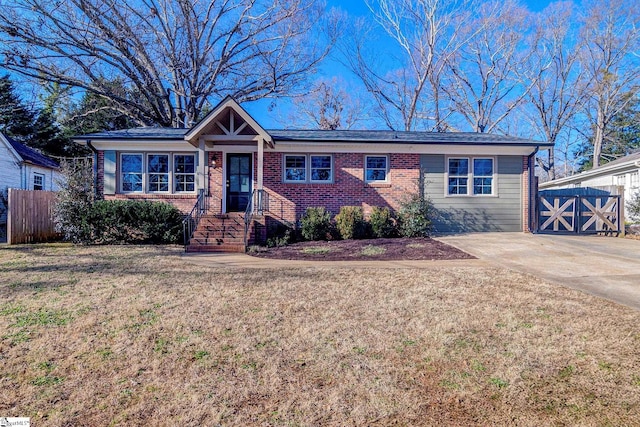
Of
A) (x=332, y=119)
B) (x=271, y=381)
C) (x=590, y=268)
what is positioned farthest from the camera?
(x=332, y=119)

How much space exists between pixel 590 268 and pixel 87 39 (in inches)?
872

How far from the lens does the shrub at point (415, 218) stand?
1134 cm

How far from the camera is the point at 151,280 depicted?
225 inches

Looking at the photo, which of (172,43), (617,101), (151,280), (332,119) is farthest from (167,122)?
(617,101)

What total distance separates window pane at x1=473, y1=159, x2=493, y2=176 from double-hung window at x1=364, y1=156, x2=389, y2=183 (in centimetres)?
338

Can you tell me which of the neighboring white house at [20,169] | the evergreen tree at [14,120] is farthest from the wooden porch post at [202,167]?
the evergreen tree at [14,120]

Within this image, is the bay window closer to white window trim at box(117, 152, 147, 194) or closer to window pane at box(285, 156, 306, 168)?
white window trim at box(117, 152, 147, 194)

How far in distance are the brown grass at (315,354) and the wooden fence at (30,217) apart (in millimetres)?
6560

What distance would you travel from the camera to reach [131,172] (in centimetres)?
1248

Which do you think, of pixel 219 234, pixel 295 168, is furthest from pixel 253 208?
pixel 295 168

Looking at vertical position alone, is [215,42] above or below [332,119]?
above

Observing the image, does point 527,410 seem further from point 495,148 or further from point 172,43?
point 172,43

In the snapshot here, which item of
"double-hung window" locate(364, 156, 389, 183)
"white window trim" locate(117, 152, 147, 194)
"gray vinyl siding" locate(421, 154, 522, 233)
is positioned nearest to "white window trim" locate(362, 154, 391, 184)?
"double-hung window" locate(364, 156, 389, 183)

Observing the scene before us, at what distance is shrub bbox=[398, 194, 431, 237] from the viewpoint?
37.2ft
